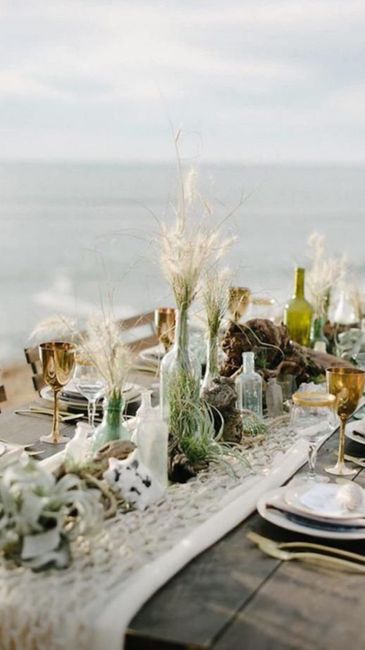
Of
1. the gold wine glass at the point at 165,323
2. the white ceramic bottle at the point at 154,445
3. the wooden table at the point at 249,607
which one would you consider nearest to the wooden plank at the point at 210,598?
the wooden table at the point at 249,607

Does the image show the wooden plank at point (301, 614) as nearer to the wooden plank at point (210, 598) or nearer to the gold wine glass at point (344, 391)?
the wooden plank at point (210, 598)

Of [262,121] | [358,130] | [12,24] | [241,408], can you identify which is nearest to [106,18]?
[12,24]

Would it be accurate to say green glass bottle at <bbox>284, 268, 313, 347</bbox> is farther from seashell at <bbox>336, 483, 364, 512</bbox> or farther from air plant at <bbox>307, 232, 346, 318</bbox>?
seashell at <bbox>336, 483, 364, 512</bbox>

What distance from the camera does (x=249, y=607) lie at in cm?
136

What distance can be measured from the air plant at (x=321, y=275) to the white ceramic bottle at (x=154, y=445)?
1727 millimetres

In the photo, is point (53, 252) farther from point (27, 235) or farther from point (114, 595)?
point (114, 595)

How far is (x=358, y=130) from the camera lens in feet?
67.8

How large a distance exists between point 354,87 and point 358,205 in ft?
15.2

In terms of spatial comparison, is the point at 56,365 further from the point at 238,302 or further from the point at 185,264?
the point at 238,302

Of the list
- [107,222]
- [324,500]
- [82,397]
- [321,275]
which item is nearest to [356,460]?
[324,500]

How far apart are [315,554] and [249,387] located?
848 millimetres

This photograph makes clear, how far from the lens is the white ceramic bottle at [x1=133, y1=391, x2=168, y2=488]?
182cm

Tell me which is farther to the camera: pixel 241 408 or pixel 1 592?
pixel 241 408

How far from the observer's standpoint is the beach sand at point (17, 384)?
8.91 metres
